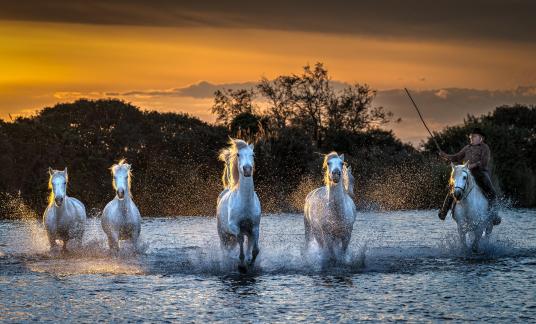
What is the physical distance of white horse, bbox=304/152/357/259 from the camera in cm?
1499

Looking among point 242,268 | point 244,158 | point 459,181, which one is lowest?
point 242,268

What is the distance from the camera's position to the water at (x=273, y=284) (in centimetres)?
1117

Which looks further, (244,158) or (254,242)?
(254,242)

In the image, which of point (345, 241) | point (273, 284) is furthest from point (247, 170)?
point (345, 241)

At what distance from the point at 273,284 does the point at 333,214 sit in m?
2.25

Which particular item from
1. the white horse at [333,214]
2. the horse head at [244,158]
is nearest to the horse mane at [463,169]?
the white horse at [333,214]

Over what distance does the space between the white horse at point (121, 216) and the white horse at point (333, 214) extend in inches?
156

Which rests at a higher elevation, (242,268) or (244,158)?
(244,158)

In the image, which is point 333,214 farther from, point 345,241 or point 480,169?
point 480,169

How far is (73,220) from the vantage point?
18.3m

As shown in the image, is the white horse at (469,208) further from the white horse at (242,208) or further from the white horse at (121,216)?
the white horse at (121,216)

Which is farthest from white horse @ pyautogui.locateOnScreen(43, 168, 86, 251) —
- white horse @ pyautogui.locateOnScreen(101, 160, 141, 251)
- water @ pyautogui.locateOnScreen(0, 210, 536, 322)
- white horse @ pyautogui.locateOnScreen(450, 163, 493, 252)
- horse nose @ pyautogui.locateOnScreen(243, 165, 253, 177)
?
white horse @ pyautogui.locateOnScreen(450, 163, 493, 252)

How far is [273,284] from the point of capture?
44.2 feet

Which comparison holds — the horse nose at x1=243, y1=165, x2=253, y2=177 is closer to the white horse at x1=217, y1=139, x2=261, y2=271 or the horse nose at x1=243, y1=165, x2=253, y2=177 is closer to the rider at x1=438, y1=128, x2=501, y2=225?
the white horse at x1=217, y1=139, x2=261, y2=271
